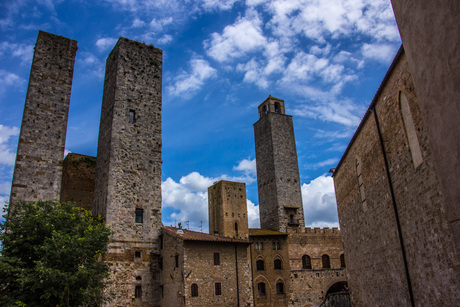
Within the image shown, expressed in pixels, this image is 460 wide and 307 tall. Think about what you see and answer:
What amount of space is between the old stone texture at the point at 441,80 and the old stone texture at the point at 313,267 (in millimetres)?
30268

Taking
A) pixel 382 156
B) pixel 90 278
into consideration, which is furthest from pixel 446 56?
pixel 90 278

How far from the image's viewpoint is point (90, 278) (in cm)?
1586

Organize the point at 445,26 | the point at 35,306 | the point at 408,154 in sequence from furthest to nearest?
the point at 35,306
the point at 408,154
the point at 445,26

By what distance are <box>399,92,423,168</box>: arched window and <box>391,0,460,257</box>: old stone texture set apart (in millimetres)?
4763

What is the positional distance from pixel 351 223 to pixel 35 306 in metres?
14.9

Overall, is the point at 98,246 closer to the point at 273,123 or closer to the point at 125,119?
the point at 125,119

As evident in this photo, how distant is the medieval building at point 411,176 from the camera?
4.06 m

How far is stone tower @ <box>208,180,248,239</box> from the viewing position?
118 feet

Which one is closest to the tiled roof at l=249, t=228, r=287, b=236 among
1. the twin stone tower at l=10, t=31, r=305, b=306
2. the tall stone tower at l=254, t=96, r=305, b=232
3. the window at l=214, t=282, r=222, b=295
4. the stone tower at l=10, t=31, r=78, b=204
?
the tall stone tower at l=254, t=96, r=305, b=232

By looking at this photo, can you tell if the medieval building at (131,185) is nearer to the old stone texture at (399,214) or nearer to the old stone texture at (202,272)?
the old stone texture at (202,272)

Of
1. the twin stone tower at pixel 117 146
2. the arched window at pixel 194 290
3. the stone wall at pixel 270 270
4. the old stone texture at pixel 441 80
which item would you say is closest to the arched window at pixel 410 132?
the old stone texture at pixel 441 80

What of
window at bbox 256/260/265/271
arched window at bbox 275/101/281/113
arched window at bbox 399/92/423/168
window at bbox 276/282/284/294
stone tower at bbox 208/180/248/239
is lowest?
window at bbox 276/282/284/294

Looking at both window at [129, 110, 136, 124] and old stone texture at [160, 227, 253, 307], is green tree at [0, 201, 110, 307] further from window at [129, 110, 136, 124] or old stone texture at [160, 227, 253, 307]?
window at [129, 110, 136, 124]

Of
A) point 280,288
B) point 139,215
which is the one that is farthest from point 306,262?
point 139,215
